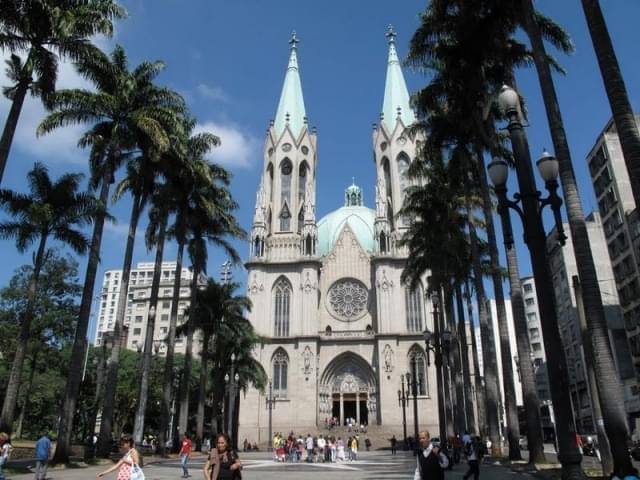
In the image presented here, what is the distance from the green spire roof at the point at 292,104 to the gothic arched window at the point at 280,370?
85.4 feet

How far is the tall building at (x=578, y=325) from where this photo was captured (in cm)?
4394

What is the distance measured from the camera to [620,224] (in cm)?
4309

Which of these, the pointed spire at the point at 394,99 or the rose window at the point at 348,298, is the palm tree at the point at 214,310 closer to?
the rose window at the point at 348,298

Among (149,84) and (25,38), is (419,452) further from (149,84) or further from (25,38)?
(149,84)

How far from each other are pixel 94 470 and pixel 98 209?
10214mm

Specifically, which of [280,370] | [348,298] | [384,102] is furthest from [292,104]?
[280,370]

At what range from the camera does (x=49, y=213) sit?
21609mm

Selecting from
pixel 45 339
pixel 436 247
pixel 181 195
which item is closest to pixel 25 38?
pixel 181 195

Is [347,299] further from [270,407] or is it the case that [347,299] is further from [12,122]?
[12,122]

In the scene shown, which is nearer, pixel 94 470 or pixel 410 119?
pixel 94 470

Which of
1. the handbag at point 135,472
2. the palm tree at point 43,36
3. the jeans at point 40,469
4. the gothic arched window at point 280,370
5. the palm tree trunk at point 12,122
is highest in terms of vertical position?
the palm tree at point 43,36

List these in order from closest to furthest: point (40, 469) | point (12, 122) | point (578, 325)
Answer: point (40, 469) → point (12, 122) → point (578, 325)

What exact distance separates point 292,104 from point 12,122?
4960 centimetres

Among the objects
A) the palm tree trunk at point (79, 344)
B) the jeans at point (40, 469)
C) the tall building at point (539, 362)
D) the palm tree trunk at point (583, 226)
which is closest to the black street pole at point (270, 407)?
the palm tree trunk at point (79, 344)
